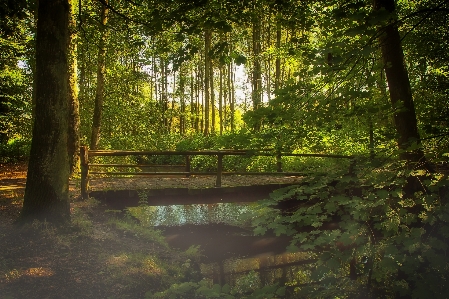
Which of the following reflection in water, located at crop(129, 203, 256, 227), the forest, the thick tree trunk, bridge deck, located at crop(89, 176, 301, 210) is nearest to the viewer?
the forest

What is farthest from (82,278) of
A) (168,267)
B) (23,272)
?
(168,267)

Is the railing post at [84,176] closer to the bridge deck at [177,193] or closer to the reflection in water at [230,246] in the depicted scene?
the bridge deck at [177,193]

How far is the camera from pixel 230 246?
956cm

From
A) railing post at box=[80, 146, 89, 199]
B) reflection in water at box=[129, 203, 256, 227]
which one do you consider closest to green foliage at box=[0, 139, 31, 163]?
reflection in water at box=[129, 203, 256, 227]

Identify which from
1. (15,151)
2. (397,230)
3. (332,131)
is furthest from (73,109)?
(397,230)

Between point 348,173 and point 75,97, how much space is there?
10.0 m

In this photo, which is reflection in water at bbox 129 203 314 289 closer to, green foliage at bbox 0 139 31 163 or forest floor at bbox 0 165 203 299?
forest floor at bbox 0 165 203 299

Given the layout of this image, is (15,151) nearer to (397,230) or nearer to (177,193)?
(177,193)

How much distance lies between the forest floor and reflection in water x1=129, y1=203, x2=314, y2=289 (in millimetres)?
938

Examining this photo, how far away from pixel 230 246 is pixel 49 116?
18.1ft

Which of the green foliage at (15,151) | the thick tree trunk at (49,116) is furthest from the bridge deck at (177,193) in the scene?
the green foliage at (15,151)

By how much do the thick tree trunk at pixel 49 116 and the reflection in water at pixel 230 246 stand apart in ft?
11.6

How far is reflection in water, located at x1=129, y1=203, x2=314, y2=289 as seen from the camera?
771 cm

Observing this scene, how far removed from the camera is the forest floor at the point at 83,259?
208 inches
